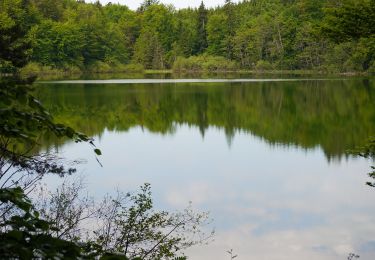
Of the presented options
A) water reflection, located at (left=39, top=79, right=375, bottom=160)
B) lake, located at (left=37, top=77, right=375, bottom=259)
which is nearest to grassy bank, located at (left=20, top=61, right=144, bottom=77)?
water reflection, located at (left=39, top=79, right=375, bottom=160)

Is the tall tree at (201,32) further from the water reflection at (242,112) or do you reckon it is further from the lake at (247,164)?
the lake at (247,164)

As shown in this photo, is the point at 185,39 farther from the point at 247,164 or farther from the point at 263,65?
the point at 247,164

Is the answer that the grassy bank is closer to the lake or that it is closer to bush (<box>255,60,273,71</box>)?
bush (<box>255,60,273,71</box>)

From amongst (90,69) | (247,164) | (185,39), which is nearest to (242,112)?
(247,164)

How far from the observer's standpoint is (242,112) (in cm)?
3259

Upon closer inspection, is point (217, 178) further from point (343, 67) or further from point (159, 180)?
point (343, 67)

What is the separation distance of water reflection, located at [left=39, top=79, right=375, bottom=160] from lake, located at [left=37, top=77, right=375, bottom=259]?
8cm

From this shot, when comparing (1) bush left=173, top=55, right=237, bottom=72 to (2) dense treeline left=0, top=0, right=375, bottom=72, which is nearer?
(2) dense treeline left=0, top=0, right=375, bottom=72

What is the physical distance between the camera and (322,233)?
11.1 meters

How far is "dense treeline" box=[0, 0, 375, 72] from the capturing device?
68.8 metres

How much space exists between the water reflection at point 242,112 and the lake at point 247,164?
0.25 feet

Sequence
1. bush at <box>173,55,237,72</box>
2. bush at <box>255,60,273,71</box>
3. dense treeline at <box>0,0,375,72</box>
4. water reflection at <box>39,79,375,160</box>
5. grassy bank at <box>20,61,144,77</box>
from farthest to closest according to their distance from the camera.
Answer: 1. bush at <box>173,55,237,72</box>
2. bush at <box>255,60,273,71</box>
3. grassy bank at <box>20,61,144,77</box>
4. dense treeline at <box>0,0,375,72</box>
5. water reflection at <box>39,79,375,160</box>

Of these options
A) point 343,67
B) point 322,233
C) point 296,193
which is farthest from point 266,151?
point 343,67

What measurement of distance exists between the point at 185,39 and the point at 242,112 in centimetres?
5422
